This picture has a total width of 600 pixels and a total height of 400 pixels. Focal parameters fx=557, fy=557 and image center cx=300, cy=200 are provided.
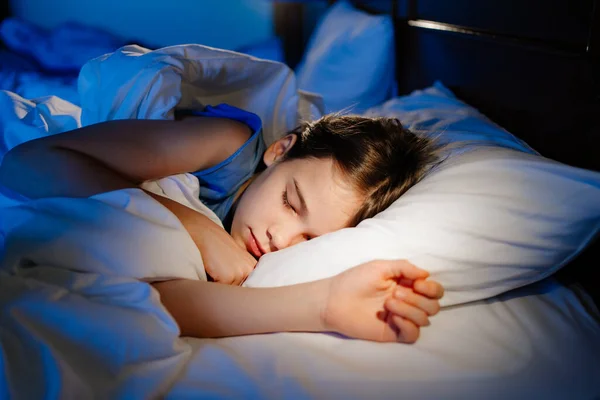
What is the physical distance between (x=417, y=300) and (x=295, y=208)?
256mm

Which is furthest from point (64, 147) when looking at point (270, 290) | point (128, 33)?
point (128, 33)

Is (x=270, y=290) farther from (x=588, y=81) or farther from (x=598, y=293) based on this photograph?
(x=588, y=81)

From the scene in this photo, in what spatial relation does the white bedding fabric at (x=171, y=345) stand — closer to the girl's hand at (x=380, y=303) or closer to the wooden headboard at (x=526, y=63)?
the girl's hand at (x=380, y=303)

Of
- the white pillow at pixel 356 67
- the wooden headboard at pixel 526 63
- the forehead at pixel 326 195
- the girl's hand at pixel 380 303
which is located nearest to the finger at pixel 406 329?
the girl's hand at pixel 380 303

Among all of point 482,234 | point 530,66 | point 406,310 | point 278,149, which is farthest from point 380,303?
point 530,66

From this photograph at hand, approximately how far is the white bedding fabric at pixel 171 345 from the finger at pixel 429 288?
2.3 inches

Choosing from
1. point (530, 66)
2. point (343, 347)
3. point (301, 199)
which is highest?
point (530, 66)

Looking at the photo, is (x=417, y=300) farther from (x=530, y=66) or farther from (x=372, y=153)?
(x=530, y=66)

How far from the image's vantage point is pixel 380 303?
0.68 metres

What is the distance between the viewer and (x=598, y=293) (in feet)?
2.62

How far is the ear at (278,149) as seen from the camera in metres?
1.03

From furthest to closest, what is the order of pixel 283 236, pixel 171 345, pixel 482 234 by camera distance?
pixel 283 236 < pixel 482 234 < pixel 171 345

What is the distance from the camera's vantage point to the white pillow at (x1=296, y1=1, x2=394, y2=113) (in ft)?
5.37

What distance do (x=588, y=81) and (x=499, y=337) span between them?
0.43 meters
